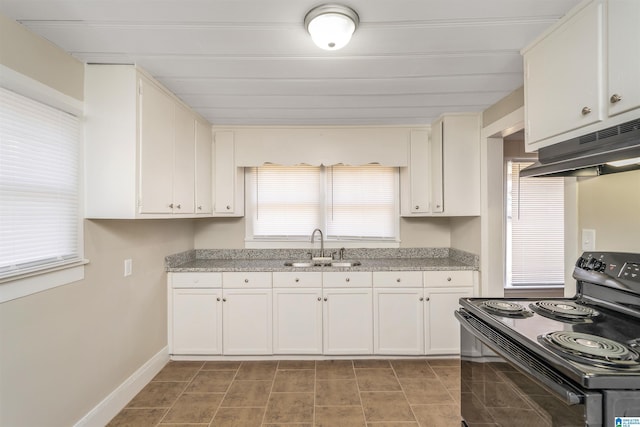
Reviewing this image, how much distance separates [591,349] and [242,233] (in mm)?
3085

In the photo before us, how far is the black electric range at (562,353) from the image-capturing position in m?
0.85

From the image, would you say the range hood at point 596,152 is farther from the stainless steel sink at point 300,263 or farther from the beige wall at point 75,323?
the beige wall at point 75,323

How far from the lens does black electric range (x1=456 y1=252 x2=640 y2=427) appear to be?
85 cm

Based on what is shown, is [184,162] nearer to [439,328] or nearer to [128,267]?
[128,267]

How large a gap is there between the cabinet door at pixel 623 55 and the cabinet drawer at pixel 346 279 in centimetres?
208

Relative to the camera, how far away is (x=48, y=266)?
1.62 m

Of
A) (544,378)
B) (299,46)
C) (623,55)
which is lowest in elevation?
(544,378)

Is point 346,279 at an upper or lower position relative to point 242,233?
lower

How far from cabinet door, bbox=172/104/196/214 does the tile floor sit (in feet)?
4.62

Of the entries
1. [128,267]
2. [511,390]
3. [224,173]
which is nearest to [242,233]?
[224,173]

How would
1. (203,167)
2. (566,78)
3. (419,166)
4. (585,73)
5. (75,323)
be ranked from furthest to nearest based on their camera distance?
1. (419,166)
2. (203,167)
3. (75,323)
4. (566,78)
5. (585,73)

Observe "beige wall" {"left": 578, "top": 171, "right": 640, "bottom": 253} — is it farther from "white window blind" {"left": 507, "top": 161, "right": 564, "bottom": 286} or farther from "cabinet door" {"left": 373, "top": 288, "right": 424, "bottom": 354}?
"white window blind" {"left": 507, "top": 161, "right": 564, "bottom": 286}

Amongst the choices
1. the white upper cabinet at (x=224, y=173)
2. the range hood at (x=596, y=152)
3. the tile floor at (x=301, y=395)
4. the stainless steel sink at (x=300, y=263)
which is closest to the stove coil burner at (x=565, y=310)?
the range hood at (x=596, y=152)

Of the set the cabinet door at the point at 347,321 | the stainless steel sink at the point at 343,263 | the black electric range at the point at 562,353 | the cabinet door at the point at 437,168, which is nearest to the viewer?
the black electric range at the point at 562,353
